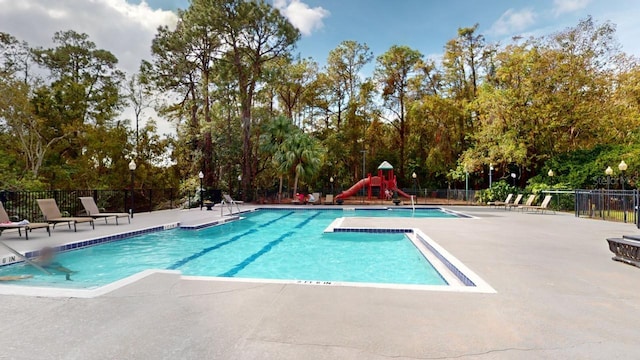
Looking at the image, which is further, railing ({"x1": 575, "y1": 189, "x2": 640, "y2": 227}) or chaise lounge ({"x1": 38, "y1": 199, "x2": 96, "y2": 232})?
railing ({"x1": 575, "y1": 189, "x2": 640, "y2": 227})

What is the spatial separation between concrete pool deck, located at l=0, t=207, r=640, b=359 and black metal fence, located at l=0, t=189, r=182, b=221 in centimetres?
880

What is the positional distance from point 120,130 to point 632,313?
25164mm

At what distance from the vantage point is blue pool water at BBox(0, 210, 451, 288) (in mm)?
5574

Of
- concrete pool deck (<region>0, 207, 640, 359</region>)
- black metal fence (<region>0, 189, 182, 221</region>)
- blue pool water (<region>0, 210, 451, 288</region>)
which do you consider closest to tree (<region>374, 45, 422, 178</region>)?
black metal fence (<region>0, 189, 182, 221</region>)

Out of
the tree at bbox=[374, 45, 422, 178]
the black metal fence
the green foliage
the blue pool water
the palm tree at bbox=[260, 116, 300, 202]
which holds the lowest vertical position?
the blue pool water

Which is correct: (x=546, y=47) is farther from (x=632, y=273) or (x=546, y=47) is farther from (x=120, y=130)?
(x=120, y=130)

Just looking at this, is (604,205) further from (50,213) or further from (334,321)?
(50,213)

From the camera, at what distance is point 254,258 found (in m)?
7.31

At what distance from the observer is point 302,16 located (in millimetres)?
22578

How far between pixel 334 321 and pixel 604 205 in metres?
13.8

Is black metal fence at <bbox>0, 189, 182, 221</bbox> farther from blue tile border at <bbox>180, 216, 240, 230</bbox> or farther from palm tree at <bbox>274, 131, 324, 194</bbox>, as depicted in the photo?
palm tree at <bbox>274, 131, 324, 194</bbox>

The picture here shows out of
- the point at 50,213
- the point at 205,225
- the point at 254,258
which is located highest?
the point at 50,213

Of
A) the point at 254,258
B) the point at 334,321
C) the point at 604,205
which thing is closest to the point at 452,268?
the point at 334,321

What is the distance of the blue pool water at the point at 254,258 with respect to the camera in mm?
5574
